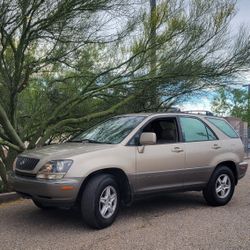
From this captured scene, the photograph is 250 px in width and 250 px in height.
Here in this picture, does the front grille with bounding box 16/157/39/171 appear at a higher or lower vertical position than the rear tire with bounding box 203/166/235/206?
higher

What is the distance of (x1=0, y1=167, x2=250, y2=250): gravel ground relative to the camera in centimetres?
587

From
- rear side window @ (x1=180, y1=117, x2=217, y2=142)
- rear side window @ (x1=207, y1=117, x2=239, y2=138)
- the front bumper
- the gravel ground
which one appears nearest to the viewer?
the gravel ground

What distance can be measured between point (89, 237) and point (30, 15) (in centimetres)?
476

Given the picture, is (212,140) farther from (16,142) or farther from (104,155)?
(16,142)

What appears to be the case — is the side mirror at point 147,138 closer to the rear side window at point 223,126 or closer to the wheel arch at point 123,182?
the wheel arch at point 123,182

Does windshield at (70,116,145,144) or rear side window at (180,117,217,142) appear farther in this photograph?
rear side window at (180,117,217,142)

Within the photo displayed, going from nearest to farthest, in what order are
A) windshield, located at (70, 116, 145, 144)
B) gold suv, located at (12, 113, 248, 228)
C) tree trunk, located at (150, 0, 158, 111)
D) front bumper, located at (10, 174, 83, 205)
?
front bumper, located at (10, 174, 83, 205), gold suv, located at (12, 113, 248, 228), windshield, located at (70, 116, 145, 144), tree trunk, located at (150, 0, 158, 111)

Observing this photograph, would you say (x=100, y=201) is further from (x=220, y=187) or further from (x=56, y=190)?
(x=220, y=187)

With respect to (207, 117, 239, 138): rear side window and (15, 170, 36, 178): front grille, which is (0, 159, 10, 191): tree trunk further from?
(207, 117, 239, 138): rear side window

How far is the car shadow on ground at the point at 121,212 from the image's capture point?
6.93m

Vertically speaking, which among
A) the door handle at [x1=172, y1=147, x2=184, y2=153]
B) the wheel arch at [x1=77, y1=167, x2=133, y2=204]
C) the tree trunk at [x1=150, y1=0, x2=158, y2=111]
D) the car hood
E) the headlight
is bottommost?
the wheel arch at [x1=77, y1=167, x2=133, y2=204]

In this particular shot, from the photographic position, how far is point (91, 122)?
12.2m

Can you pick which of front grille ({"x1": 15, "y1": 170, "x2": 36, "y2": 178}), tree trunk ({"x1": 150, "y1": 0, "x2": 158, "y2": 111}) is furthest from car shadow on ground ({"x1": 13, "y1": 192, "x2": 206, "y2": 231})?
tree trunk ({"x1": 150, "y1": 0, "x2": 158, "y2": 111})

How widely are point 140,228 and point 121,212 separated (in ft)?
3.65
